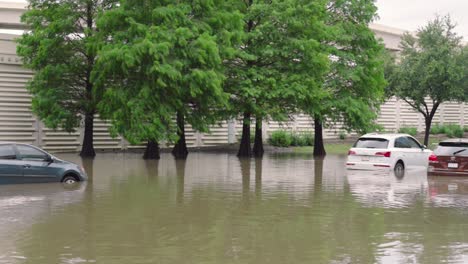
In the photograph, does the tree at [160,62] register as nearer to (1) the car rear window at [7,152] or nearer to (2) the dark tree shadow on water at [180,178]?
(2) the dark tree shadow on water at [180,178]

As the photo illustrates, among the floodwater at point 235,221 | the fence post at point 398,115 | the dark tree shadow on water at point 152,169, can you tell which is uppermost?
the fence post at point 398,115

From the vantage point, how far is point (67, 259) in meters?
8.99

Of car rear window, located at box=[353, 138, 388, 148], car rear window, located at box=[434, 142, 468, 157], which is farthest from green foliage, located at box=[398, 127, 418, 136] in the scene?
car rear window, located at box=[434, 142, 468, 157]

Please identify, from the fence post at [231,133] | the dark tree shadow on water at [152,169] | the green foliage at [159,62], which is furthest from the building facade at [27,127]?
the dark tree shadow on water at [152,169]

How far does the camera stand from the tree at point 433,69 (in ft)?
151

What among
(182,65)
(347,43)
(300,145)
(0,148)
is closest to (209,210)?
(0,148)

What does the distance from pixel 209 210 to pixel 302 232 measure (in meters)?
3.23

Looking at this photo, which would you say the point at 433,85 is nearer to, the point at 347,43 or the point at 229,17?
the point at 347,43

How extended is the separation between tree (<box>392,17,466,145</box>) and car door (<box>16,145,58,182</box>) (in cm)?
3161

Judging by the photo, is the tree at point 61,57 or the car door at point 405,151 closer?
the car door at point 405,151

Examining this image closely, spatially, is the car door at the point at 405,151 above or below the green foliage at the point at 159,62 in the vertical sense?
below

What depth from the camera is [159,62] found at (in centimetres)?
2980

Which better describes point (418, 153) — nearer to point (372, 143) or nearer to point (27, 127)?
point (372, 143)

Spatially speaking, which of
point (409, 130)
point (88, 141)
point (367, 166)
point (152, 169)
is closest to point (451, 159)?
point (367, 166)
